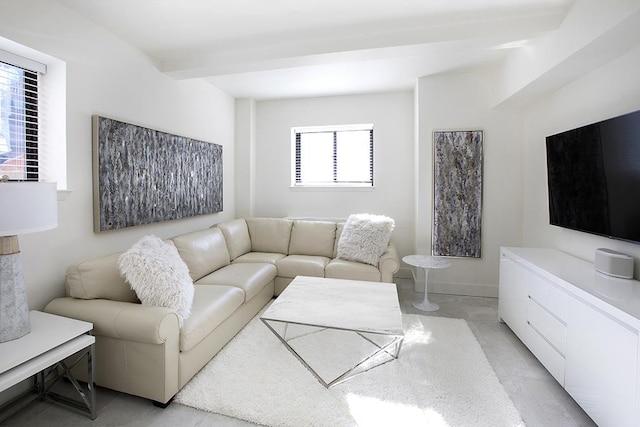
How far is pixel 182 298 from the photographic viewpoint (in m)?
2.02

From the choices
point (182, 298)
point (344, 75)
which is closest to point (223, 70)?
point (344, 75)

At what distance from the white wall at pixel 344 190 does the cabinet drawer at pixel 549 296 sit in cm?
202

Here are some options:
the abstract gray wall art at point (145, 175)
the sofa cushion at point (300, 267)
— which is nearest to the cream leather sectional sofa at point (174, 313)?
the sofa cushion at point (300, 267)

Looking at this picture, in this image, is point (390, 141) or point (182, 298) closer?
point (182, 298)

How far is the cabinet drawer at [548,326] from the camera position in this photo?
6.27 feet

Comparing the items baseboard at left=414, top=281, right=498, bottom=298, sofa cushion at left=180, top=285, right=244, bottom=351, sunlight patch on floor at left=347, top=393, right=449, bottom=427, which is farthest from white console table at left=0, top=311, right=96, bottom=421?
baseboard at left=414, top=281, right=498, bottom=298

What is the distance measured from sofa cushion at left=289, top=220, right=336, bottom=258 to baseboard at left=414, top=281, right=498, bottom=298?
3.85 feet

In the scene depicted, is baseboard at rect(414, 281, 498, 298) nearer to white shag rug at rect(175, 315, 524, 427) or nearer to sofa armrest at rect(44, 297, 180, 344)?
white shag rug at rect(175, 315, 524, 427)

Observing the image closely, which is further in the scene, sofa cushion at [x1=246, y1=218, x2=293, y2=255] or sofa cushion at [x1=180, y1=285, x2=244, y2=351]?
sofa cushion at [x1=246, y1=218, x2=293, y2=255]

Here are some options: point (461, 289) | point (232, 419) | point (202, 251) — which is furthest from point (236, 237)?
Answer: point (461, 289)

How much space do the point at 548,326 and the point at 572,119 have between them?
1707 mm

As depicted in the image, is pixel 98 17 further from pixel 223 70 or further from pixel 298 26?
pixel 298 26

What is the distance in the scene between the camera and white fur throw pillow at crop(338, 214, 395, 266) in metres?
3.46

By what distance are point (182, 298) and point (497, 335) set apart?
2535mm
